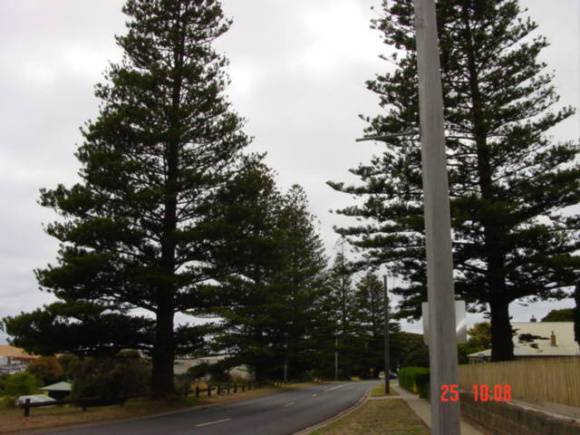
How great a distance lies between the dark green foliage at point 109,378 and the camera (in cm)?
2738

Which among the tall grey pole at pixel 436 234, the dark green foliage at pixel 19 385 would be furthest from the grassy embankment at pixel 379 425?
the dark green foliage at pixel 19 385

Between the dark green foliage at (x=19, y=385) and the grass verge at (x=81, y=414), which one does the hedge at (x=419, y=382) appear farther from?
the dark green foliage at (x=19, y=385)

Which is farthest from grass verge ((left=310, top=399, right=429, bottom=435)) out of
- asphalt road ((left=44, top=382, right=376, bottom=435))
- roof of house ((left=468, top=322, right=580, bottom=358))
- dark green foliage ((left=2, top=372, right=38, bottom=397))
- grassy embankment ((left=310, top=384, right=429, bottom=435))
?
dark green foliage ((left=2, top=372, right=38, bottom=397))

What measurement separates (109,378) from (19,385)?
1766 centimetres

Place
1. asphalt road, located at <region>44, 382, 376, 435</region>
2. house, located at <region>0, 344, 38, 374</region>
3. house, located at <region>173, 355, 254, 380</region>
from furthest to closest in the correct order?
house, located at <region>0, 344, 38, 374</region> → house, located at <region>173, 355, 254, 380</region> → asphalt road, located at <region>44, 382, 376, 435</region>

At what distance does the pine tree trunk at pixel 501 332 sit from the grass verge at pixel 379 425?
406 cm

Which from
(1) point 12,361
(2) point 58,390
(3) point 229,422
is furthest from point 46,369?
(3) point 229,422

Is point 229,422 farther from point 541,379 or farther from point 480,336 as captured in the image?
point 480,336

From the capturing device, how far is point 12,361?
3452 inches

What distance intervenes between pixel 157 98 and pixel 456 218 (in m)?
13.8

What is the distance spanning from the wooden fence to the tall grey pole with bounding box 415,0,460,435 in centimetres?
445

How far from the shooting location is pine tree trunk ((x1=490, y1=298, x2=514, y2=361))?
2219 centimetres

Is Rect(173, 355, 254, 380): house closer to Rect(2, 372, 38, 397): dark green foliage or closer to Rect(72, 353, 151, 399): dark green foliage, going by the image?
Rect(2, 372, 38, 397): dark green foliage
